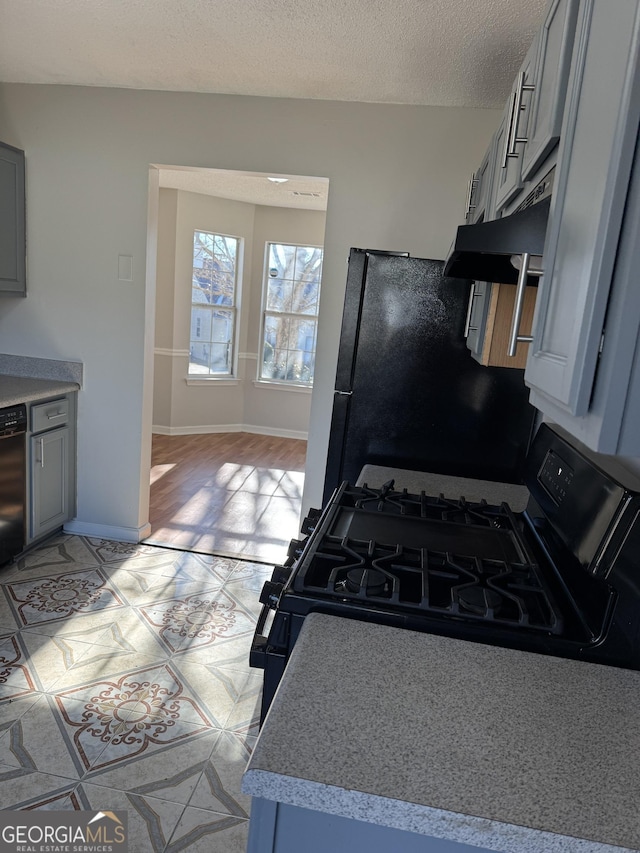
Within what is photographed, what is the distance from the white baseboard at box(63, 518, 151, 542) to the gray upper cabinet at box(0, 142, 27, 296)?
4.50 ft

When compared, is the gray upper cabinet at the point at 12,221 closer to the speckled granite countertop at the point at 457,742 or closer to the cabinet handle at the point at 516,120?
the cabinet handle at the point at 516,120

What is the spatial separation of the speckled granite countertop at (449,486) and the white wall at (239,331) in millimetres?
4686

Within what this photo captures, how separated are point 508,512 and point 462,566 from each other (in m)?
0.47

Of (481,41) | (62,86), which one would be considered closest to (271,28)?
(481,41)

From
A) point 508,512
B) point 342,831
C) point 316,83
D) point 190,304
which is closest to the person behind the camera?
point 342,831

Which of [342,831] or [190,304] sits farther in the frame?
[190,304]

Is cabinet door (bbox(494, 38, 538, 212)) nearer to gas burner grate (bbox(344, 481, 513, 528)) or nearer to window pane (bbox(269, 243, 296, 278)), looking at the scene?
gas burner grate (bbox(344, 481, 513, 528))

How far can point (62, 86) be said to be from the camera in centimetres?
323

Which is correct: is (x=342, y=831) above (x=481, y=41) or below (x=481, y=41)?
below

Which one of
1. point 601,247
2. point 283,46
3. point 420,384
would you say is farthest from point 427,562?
point 283,46

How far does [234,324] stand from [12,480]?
13.8ft

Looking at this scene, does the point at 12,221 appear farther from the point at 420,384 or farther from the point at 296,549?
the point at 296,549

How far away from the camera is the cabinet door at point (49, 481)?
3.21m

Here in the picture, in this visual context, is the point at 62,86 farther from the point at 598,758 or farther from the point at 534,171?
the point at 598,758
